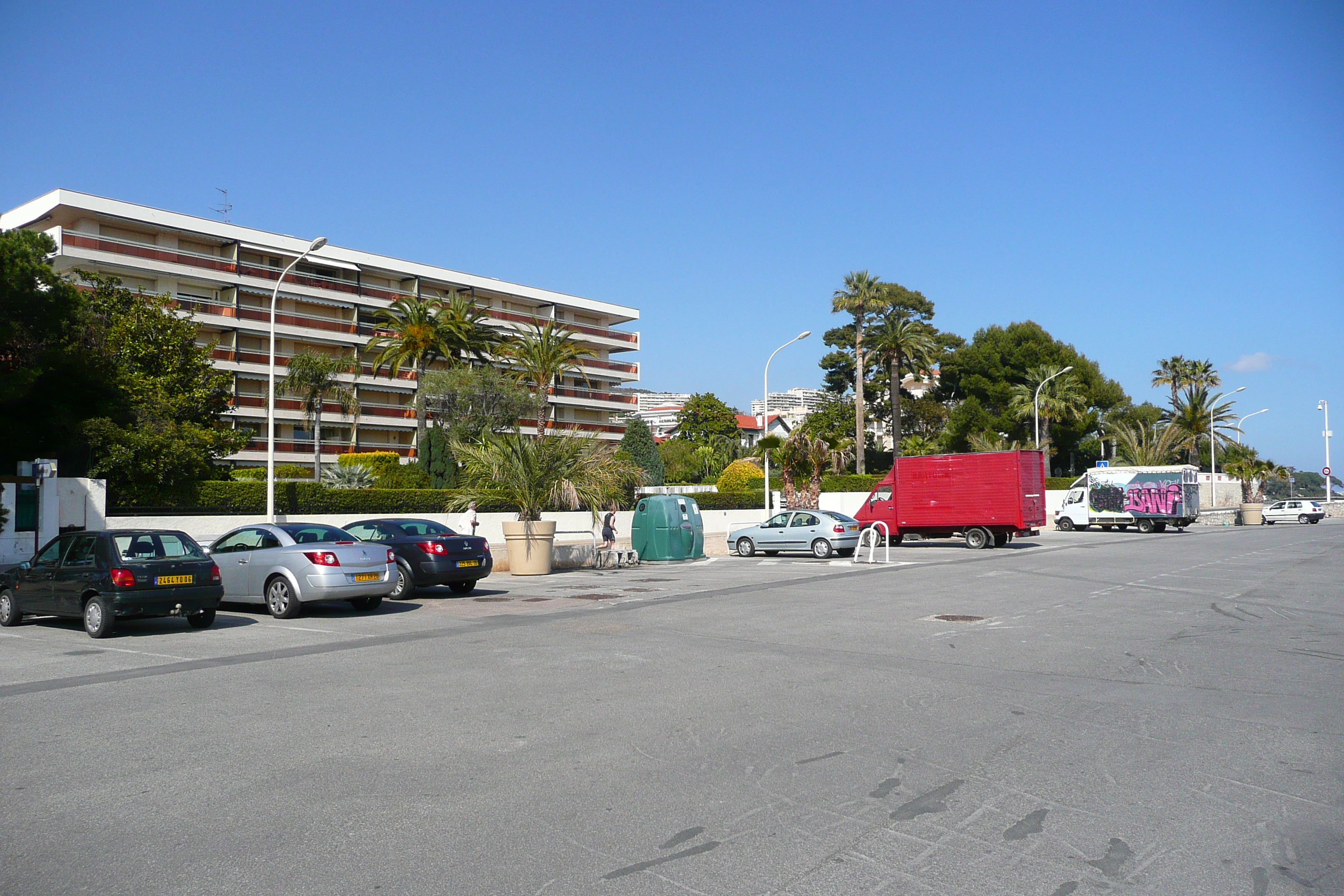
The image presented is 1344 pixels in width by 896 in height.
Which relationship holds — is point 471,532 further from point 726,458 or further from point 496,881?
point 726,458

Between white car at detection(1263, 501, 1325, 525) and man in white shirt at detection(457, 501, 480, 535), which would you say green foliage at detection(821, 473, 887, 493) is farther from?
man in white shirt at detection(457, 501, 480, 535)

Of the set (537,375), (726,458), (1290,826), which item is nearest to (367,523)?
(1290,826)

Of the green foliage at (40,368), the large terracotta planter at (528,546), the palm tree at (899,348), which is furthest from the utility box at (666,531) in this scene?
the palm tree at (899,348)

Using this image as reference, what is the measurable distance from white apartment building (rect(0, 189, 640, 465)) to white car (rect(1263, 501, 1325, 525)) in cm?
3947

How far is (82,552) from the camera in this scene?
12695 millimetres

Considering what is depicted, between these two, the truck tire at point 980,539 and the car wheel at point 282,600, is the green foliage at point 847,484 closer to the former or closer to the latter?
the truck tire at point 980,539

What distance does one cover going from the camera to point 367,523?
18344mm

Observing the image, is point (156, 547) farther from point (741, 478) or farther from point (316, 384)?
point (741, 478)

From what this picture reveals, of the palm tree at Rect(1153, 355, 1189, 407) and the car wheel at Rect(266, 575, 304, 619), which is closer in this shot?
the car wheel at Rect(266, 575, 304, 619)

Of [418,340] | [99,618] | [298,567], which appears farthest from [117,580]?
[418,340]

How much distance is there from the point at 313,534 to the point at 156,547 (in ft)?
9.06

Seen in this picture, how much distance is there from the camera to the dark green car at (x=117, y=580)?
39.9 feet

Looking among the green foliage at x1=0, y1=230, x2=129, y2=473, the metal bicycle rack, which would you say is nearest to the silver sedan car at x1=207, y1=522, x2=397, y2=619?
the green foliage at x1=0, y1=230, x2=129, y2=473

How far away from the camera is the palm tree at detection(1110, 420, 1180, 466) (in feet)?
212
